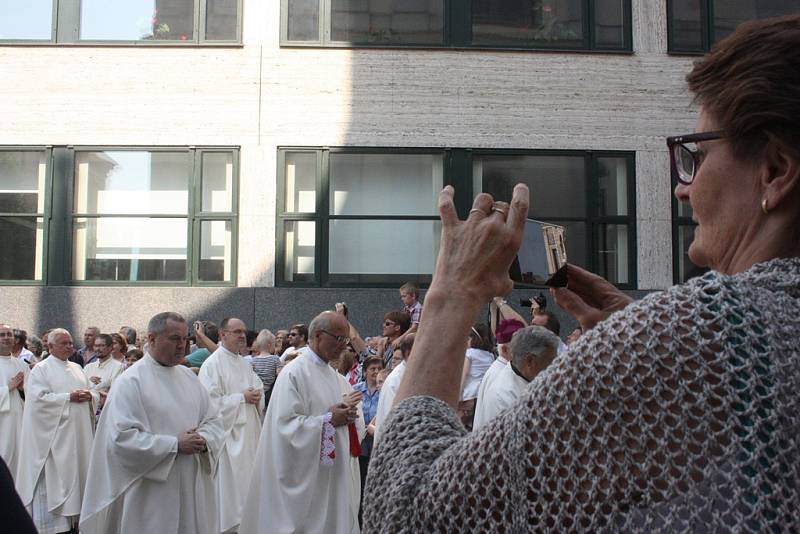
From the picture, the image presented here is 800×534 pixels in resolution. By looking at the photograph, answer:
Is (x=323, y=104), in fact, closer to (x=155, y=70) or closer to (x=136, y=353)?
(x=155, y=70)

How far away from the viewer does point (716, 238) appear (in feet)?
5.23

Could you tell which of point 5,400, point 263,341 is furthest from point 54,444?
point 263,341

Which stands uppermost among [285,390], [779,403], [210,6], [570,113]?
[210,6]

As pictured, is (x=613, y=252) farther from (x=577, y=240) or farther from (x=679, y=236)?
(x=679, y=236)

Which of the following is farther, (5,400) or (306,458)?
(5,400)

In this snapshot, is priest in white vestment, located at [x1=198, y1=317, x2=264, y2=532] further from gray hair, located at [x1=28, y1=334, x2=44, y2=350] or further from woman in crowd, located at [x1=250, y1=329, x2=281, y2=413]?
gray hair, located at [x1=28, y1=334, x2=44, y2=350]

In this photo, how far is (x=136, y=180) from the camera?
17.4m

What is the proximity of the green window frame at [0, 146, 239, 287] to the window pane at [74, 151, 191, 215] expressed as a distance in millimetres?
17

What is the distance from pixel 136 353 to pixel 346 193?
5.15 meters

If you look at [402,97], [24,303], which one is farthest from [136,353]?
[402,97]

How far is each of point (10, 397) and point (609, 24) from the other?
11765 mm

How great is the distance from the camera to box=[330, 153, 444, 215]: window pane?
17516 millimetres

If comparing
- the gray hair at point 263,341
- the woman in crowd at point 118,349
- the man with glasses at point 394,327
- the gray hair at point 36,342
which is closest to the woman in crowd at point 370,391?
the man with glasses at point 394,327

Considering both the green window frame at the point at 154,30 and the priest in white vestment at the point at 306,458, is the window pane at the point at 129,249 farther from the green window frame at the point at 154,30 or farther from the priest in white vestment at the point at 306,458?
the priest in white vestment at the point at 306,458
